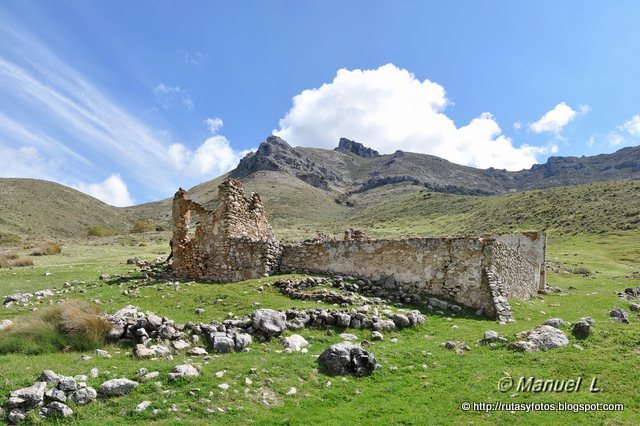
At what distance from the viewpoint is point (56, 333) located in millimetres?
10133

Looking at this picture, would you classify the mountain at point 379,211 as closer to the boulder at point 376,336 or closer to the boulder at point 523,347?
the boulder at point 376,336

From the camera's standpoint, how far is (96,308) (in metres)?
11.3

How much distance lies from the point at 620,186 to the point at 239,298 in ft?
274

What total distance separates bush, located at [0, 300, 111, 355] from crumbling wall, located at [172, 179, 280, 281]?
8.63 m

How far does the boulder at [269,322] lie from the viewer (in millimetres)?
10875

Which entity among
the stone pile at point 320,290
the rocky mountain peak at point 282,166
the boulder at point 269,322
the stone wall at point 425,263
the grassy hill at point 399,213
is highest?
the rocky mountain peak at point 282,166

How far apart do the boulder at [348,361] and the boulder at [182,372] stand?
269 cm

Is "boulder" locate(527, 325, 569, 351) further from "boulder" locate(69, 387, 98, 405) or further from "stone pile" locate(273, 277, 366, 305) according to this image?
"boulder" locate(69, 387, 98, 405)

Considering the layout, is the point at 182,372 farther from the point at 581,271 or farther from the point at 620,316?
the point at 581,271

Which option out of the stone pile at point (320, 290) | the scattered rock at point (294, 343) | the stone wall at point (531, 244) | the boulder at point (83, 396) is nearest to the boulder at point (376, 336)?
the scattered rock at point (294, 343)

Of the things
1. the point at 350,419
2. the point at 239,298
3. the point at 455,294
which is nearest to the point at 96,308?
the point at 239,298

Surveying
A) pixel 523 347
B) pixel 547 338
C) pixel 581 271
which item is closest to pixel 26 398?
pixel 523 347

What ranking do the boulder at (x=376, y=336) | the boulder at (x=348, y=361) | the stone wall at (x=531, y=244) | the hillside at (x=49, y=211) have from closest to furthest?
1. the boulder at (x=348, y=361)
2. the boulder at (x=376, y=336)
3. the stone wall at (x=531, y=244)
4. the hillside at (x=49, y=211)

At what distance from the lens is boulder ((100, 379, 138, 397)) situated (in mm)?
7289
